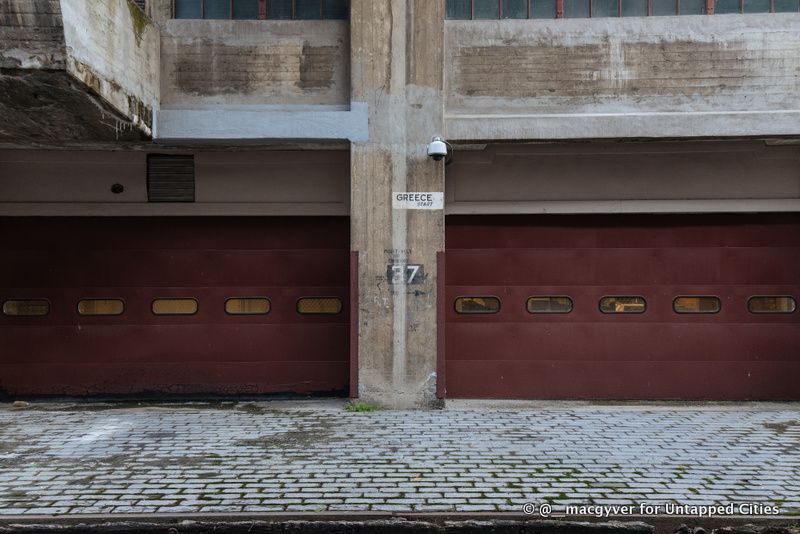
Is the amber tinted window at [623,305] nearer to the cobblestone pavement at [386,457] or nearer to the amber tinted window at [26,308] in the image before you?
the cobblestone pavement at [386,457]

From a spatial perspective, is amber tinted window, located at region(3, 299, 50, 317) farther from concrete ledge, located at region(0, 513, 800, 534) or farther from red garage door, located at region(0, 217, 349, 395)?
concrete ledge, located at region(0, 513, 800, 534)

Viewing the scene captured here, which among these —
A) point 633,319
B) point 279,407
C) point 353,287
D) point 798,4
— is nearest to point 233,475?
point 279,407

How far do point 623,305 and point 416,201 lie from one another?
3478 millimetres

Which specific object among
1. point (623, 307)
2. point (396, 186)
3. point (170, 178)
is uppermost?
point (170, 178)

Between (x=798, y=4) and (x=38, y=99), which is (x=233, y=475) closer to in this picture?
(x=38, y=99)

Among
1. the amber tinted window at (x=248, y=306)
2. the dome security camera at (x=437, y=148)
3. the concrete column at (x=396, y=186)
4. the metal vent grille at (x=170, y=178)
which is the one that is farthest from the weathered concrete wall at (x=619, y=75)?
Result: the metal vent grille at (x=170, y=178)

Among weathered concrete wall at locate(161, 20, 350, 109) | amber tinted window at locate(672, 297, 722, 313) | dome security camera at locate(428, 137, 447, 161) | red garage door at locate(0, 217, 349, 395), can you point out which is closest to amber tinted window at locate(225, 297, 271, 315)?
red garage door at locate(0, 217, 349, 395)

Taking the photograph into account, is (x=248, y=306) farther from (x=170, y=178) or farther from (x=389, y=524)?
(x=389, y=524)

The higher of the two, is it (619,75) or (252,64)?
(252,64)

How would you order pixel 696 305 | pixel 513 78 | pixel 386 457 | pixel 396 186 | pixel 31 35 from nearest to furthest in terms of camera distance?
pixel 31 35, pixel 386 457, pixel 396 186, pixel 513 78, pixel 696 305

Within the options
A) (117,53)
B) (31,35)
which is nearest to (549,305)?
(117,53)

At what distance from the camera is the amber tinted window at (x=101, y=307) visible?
8.46 meters

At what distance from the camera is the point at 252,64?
7.84 m

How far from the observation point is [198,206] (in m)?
8.45
